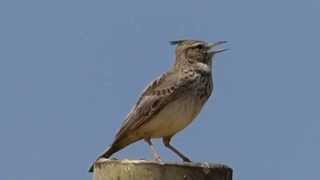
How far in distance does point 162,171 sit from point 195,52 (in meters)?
6.43

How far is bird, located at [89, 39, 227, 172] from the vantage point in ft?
41.2

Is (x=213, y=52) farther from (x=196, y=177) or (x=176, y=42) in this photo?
(x=196, y=177)

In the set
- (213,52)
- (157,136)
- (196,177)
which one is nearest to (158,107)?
(157,136)

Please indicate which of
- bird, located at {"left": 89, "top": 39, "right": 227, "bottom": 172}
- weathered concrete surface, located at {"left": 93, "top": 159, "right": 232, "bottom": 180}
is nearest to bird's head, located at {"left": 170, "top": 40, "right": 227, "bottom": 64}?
bird, located at {"left": 89, "top": 39, "right": 227, "bottom": 172}

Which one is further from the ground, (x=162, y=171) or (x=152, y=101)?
(x=152, y=101)

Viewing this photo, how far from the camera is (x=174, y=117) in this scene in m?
12.5

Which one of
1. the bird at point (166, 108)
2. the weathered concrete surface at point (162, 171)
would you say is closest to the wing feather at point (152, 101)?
the bird at point (166, 108)

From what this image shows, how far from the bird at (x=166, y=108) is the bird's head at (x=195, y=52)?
0.45m

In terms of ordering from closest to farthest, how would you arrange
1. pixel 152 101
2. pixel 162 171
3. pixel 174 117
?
pixel 162 171
pixel 174 117
pixel 152 101

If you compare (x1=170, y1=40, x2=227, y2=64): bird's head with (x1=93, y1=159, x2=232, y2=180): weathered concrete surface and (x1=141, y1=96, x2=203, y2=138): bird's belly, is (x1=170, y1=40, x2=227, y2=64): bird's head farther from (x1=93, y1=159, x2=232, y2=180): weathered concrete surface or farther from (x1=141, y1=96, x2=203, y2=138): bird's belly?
(x1=93, y1=159, x2=232, y2=180): weathered concrete surface

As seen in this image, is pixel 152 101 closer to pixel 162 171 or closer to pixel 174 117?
pixel 174 117

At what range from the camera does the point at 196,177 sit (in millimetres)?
7852

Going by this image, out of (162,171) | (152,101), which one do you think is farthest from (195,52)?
(162,171)

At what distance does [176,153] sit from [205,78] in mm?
1378
